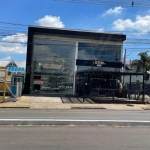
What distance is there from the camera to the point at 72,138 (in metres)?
7.95

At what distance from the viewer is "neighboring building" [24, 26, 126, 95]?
100 ft

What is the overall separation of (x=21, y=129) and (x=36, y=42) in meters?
22.4

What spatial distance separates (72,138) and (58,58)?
931 inches

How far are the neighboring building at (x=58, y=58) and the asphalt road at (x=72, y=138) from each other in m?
20.9

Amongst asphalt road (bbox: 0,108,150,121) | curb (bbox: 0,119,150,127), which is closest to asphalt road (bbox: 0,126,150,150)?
curb (bbox: 0,119,150,127)

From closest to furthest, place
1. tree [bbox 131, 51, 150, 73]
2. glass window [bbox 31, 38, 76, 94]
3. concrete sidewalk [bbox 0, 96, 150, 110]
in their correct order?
concrete sidewalk [bbox 0, 96, 150, 110] → glass window [bbox 31, 38, 76, 94] → tree [bbox 131, 51, 150, 73]

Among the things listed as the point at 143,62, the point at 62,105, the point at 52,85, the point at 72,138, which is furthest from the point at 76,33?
the point at 143,62

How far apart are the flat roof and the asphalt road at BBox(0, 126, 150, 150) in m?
21.7

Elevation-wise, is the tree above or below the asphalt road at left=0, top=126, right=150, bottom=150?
above

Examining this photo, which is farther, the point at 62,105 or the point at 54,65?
the point at 54,65

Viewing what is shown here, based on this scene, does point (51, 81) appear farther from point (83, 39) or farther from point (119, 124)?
point (119, 124)

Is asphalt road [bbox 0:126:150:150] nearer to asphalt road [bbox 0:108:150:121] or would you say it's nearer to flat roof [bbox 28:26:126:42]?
asphalt road [bbox 0:108:150:121]

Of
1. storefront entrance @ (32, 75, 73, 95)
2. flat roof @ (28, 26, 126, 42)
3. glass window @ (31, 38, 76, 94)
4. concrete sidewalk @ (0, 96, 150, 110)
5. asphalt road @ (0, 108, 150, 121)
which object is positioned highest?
flat roof @ (28, 26, 126, 42)

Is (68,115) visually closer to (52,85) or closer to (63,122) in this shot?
(63,122)
